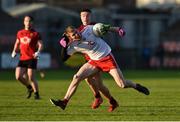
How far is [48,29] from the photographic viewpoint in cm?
5762

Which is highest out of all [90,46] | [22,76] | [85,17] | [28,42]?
[85,17]

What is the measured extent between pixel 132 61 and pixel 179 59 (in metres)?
3.34

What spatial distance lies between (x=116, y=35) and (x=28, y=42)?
3539 cm

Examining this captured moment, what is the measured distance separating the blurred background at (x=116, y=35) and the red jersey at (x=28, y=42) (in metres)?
22.7

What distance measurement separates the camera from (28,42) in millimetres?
22562

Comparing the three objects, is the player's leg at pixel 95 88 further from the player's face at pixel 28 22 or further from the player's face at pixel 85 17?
the player's face at pixel 28 22

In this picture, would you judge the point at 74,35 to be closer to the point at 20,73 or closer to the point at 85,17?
the point at 85,17

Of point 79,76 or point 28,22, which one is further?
point 28,22

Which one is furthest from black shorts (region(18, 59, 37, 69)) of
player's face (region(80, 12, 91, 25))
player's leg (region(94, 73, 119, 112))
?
player's face (region(80, 12, 91, 25))

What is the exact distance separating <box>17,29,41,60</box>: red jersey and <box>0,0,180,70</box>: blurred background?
22.7 metres

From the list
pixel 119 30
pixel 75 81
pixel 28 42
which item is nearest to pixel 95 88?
pixel 75 81

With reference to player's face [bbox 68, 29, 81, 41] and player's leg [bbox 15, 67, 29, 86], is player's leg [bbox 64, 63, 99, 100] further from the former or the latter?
player's leg [bbox 15, 67, 29, 86]

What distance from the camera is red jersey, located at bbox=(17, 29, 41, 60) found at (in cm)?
2245

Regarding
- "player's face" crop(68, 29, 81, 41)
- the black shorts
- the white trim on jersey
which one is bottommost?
the black shorts
